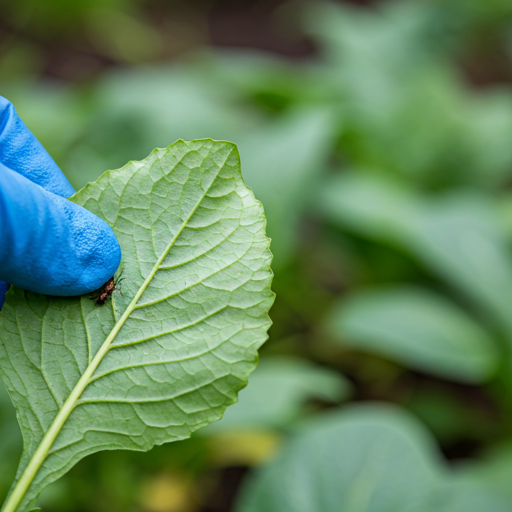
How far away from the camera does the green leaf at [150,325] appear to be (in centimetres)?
31

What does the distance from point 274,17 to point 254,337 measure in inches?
136

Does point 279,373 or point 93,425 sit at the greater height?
point 93,425

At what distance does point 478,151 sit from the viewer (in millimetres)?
1733

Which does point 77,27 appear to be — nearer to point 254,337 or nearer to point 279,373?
point 279,373

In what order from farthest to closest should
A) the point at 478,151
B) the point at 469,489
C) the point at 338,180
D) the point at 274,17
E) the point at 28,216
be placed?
the point at 274,17, the point at 478,151, the point at 338,180, the point at 469,489, the point at 28,216

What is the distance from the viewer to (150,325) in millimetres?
313

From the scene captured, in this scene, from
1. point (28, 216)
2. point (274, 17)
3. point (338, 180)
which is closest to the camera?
point (28, 216)

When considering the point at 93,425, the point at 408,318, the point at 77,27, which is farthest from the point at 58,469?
the point at 77,27

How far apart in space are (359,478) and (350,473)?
0.05ft

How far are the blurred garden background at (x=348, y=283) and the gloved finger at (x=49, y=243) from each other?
568 mm

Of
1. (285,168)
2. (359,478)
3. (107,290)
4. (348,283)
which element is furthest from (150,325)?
(348,283)

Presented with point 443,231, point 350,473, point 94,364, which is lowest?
point 350,473

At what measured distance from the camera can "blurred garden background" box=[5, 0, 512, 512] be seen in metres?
0.82

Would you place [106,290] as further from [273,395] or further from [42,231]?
[273,395]
